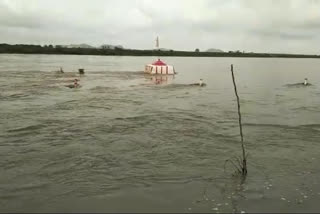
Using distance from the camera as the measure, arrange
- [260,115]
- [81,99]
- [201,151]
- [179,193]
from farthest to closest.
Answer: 1. [81,99]
2. [260,115]
3. [201,151]
4. [179,193]

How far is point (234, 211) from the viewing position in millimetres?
8375

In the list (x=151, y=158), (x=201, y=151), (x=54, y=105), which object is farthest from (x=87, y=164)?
(x=54, y=105)

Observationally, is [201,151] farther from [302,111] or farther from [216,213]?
[302,111]

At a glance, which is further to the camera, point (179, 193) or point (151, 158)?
point (151, 158)

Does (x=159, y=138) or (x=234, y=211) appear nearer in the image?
(x=234, y=211)

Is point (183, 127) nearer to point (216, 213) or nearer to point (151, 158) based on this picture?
point (151, 158)

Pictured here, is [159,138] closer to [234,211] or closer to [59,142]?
[59,142]

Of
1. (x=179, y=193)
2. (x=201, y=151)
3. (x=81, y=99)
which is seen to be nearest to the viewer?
(x=179, y=193)

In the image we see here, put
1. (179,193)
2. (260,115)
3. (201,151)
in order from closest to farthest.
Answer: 1. (179,193)
2. (201,151)
3. (260,115)

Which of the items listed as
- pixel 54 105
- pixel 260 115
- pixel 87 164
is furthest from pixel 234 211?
pixel 54 105

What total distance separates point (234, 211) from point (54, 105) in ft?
54.0

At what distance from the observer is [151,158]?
12.2 meters

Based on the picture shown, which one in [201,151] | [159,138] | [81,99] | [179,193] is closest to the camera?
[179,193]

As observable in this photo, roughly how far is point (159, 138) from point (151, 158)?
109 inches
